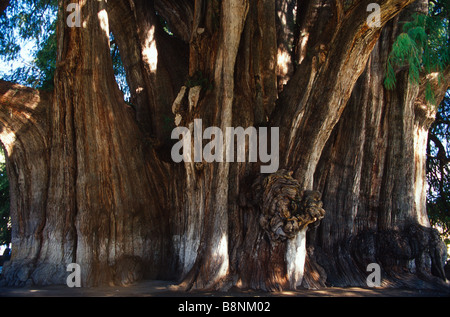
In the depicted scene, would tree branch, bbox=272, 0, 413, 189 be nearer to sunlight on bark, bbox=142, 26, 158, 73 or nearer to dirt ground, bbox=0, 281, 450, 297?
dirt ground, bbox=0, 281, 450, 297

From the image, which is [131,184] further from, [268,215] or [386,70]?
[386,70]

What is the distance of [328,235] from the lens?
593 centimetres

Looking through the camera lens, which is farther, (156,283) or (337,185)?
(337,185)

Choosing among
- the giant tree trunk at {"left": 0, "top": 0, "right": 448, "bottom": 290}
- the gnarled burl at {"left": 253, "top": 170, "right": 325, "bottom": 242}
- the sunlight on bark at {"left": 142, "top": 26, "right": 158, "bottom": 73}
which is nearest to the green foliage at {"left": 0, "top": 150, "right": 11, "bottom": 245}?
the giant tree trunk at {"left": 0, "top": 0, "right": 448, "bottom": 290}

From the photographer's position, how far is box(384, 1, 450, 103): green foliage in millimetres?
4902

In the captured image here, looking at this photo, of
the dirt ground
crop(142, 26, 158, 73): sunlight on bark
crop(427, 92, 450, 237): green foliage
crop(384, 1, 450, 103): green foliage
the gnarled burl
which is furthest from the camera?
crop(427, 92, 450, 237): green foliage

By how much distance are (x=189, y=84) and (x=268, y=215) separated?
2103mm

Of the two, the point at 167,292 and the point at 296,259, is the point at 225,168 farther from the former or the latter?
the point at 167,292

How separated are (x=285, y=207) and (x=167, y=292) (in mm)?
1712

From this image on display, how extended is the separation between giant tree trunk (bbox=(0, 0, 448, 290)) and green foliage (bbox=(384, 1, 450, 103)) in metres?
0.29

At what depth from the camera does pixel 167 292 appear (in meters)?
4.83

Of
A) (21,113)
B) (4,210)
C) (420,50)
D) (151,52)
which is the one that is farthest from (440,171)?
(4,210)

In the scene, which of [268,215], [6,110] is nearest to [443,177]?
[268,215]

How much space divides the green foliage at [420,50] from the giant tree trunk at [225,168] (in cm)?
29
